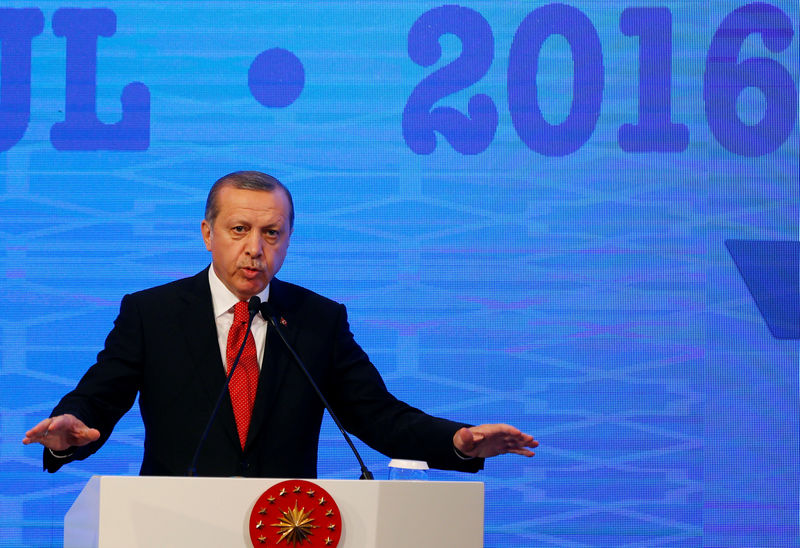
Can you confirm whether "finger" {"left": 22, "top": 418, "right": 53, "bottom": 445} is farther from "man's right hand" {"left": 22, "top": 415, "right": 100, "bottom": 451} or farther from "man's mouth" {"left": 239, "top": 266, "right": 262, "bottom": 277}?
"man's mouth" {"left": 239, "top": 266, "right": 262, "bottom": 277}

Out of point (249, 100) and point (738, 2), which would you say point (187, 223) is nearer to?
point (249, 100)

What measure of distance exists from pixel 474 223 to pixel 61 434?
2009 mm

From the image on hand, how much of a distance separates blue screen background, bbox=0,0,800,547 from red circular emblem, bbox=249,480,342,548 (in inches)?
74.2

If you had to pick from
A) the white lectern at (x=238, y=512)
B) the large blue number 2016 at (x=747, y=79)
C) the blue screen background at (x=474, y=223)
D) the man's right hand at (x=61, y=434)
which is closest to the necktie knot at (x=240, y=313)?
the man's right hand at (x=61, y=434)

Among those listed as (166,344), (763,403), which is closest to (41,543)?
(166,344)

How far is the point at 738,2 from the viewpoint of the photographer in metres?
3.70

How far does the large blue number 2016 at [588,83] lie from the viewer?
11.8 feet

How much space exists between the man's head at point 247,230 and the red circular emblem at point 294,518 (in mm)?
837

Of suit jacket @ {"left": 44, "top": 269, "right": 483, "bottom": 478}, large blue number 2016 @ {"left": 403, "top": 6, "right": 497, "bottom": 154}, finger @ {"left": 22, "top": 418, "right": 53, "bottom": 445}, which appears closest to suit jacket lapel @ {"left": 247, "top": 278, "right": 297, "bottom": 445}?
suit jacket @ {"left": 44, "top": 269, "right": 483, "bottom": 478}

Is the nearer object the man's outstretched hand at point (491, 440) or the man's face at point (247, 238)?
the man's outstretched hand at point (491, 440)

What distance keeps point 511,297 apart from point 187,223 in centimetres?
120

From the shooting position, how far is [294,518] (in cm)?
167

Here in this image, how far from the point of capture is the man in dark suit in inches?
89.9

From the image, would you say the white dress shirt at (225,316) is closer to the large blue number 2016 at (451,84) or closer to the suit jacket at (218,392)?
the suit jacket at (218,392)
